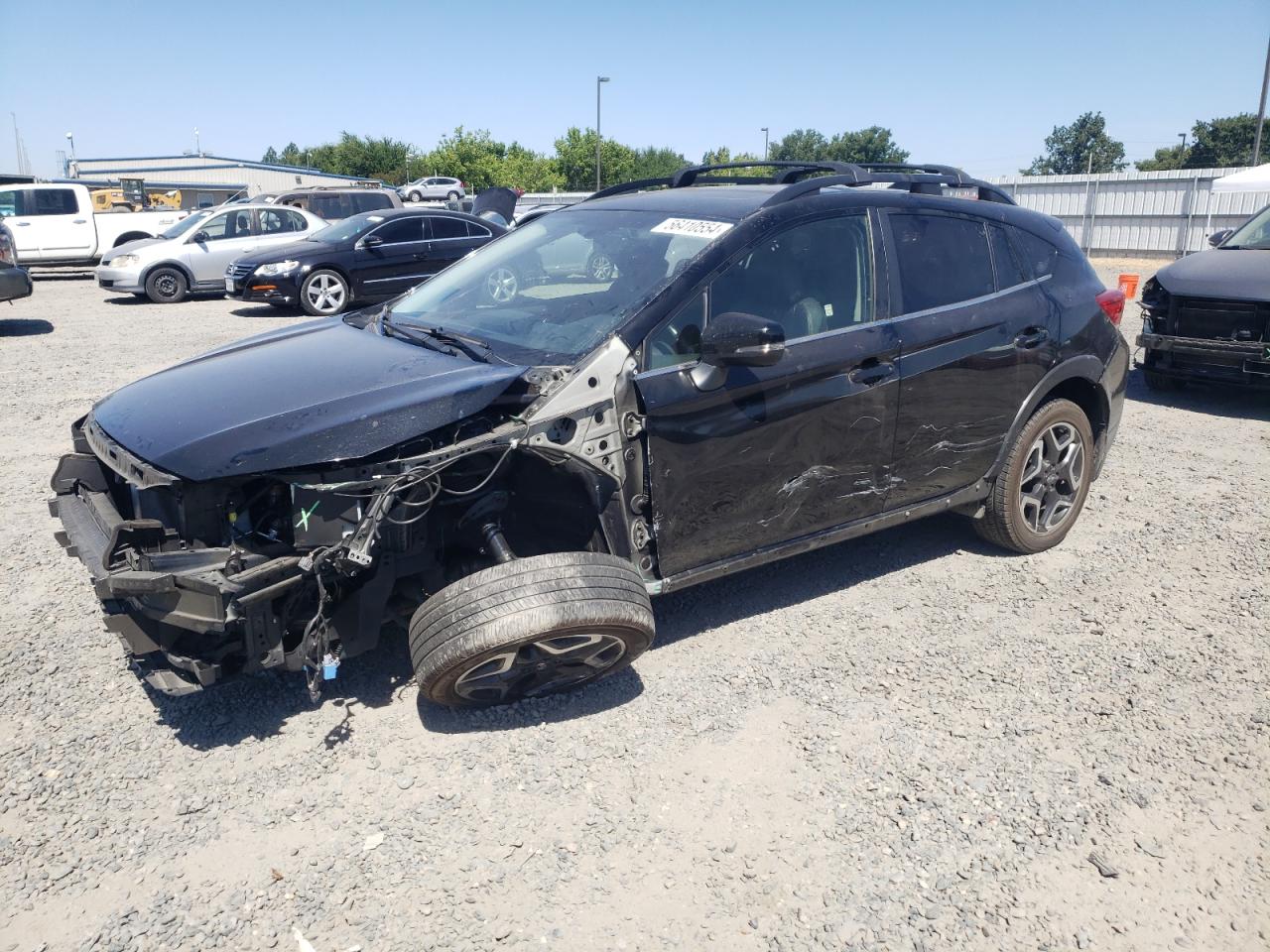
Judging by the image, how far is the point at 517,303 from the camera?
159 inches

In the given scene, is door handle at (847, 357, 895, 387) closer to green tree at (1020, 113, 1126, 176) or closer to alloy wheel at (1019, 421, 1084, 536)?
alloy wheel at (1019, 421, 1084, 536)

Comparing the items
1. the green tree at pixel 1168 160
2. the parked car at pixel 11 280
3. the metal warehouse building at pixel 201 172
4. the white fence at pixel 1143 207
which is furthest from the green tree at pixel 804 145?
the parked car at pixel 11 280

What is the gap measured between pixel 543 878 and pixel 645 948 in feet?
1.24

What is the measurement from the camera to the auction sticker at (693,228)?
371cm

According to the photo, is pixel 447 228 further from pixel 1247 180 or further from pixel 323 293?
pixel 1247 180

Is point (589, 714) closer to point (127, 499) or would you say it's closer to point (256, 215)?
point (127, 499)

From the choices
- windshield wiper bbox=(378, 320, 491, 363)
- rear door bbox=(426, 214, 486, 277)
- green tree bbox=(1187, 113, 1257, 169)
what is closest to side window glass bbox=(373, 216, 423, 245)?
rear door bbox=(426, 214, 486, 277)

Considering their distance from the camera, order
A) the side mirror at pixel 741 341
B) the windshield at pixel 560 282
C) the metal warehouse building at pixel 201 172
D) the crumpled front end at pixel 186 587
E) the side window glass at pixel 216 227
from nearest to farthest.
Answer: the crumpled front end at pixel 186 587 → the side mirror at pixel 741 341 → the windshield at pixel 560 282 → the side window glass at pixel 216 227 → the metal warehouse building at pixel 201 172

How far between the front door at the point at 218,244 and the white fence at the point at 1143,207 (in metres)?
9.39

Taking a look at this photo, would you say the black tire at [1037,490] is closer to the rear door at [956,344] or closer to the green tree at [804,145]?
the rear door at [956,344]

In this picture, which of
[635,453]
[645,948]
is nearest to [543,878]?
[645,948]

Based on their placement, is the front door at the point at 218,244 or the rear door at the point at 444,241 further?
the front door at the point at 218,244

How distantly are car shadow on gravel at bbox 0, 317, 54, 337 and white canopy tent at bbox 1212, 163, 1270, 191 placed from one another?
2492 cm

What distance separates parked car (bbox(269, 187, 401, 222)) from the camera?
19.9 meters
